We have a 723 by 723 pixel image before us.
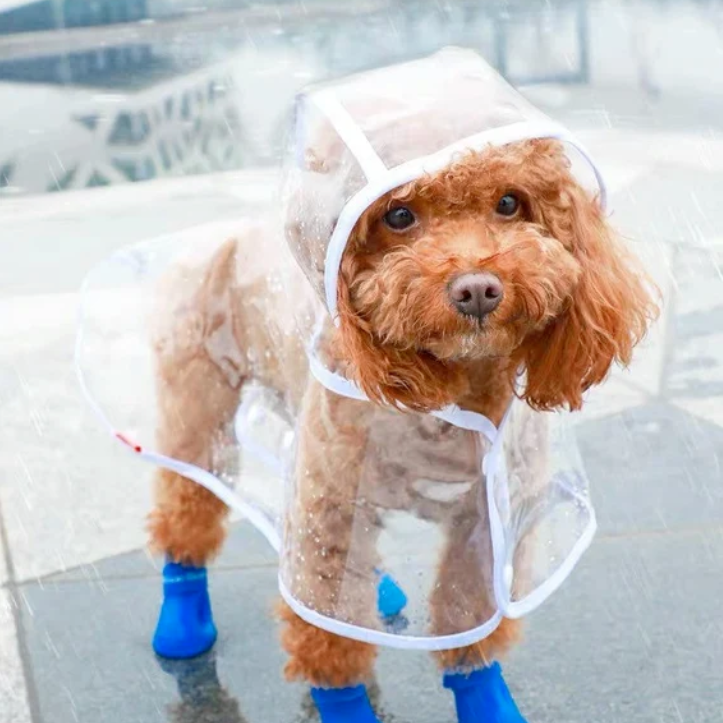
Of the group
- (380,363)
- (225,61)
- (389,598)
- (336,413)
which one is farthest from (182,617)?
(225,61)

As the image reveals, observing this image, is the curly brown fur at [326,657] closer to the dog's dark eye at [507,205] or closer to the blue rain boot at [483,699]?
the blue rain boot at [483,699]

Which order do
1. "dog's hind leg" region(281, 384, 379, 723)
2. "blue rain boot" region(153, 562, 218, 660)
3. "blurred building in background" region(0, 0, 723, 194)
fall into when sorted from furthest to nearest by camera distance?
1. "blurred building in background" region(0, 0, 723, 194)
2. "blue rain boot" region(153, 562, 218, 660)
3. "dog's hind leg" region(281, 384, 379, 723)

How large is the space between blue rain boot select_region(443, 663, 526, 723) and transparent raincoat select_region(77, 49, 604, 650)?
0.19 metres

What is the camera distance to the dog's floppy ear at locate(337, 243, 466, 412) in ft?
7.64

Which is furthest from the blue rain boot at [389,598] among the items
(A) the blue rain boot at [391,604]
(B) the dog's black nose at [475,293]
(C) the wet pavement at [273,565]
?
→ (B) the dog's black nose at [475,293]

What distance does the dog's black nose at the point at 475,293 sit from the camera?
2.18m

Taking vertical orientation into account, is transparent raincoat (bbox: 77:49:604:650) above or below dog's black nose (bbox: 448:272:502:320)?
below

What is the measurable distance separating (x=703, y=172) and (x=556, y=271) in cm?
537

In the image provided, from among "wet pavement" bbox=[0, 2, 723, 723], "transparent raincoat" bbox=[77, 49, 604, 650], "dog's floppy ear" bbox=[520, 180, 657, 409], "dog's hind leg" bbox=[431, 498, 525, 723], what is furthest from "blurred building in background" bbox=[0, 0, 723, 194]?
"dog's floppy ear" bbox=[520, 180, 657, 409]

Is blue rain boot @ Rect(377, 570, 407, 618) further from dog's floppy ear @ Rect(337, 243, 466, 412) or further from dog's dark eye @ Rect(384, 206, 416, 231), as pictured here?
dog's dark eye @ Rect(384, 206, 416, 231)

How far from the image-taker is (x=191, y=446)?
330cm

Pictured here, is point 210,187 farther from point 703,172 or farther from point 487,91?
point 487,91

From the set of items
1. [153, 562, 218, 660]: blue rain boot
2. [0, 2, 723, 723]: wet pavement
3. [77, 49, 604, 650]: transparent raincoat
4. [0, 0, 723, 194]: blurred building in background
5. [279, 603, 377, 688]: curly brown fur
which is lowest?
[0, 0, 723, 194]: blurred building in background

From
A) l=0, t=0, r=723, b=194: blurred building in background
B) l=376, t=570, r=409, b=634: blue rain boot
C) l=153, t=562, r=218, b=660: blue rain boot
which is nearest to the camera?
l=376, t=570, r=409, b=634: blue rain boot
